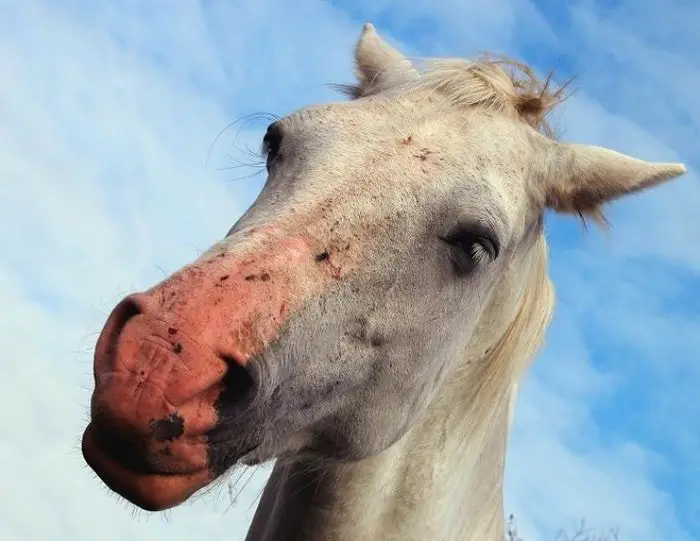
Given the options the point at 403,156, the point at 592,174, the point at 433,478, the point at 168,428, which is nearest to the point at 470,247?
the point at 403,156

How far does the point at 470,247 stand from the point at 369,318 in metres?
0.52

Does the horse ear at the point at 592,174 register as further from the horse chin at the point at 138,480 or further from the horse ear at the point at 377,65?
the horse chin at the point at 138,480

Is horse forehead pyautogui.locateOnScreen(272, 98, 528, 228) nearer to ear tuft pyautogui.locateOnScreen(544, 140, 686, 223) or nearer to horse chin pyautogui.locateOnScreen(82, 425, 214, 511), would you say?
ear tuft pyautogui.locateOnScreen(544, 140, 686, 223)

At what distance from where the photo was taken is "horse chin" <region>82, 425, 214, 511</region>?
218cm

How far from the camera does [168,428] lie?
2.14m

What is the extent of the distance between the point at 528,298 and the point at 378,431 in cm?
114

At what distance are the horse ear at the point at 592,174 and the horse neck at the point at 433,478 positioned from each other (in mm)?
474

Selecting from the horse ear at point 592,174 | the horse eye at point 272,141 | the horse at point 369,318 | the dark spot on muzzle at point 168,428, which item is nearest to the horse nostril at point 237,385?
the horse at point 369,318

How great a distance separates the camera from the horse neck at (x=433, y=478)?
11.2ft

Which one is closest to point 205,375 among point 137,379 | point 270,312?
point 137,379

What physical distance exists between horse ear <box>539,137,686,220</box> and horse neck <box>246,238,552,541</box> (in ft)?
1.56

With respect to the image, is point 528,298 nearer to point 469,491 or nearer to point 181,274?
point 469,491

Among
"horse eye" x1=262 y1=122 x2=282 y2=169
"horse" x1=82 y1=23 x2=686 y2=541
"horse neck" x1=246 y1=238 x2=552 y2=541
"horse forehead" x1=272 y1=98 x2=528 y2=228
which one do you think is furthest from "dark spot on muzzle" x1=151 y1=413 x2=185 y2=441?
"horse eye" x1=262 y1=122 x2=282 y2=169

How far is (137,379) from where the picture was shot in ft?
6.81
